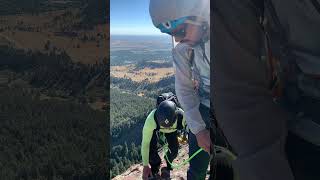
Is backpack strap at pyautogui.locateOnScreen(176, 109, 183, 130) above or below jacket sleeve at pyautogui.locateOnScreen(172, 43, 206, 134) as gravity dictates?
below

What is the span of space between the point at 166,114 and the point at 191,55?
1.08m

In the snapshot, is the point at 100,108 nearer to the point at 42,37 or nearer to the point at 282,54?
the point at 42,37

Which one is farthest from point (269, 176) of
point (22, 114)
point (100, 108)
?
point (22, 114)

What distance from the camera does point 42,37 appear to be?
26.9 feet

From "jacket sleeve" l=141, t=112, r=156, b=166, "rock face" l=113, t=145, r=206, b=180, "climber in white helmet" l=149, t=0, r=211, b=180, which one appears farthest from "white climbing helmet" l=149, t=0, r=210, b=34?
"rock face" l=113, t=145, r=206, b=180

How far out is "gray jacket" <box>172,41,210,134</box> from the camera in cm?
116

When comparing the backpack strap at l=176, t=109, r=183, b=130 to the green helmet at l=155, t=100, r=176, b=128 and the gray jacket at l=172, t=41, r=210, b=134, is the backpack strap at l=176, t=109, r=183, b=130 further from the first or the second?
the gray jacket at l=172, t=41, r=210, b=134

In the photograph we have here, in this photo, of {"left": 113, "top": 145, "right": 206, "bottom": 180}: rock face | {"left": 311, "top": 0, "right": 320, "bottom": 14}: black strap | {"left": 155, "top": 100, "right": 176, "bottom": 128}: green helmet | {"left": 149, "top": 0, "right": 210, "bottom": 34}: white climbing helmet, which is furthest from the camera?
{"left": 113, "top": 145, "right": 206, "bottom": 180}: rock face

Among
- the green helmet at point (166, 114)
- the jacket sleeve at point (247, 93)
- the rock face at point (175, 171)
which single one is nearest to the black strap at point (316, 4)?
the jacket sleeve at point (247, 93)

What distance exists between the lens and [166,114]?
223 cm

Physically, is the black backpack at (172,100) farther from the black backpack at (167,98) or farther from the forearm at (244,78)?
the forearm at (244,78)

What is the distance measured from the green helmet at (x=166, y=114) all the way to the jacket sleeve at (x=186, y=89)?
102cm

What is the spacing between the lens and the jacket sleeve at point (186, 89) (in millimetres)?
1168

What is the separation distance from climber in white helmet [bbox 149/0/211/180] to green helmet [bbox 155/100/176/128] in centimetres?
102
